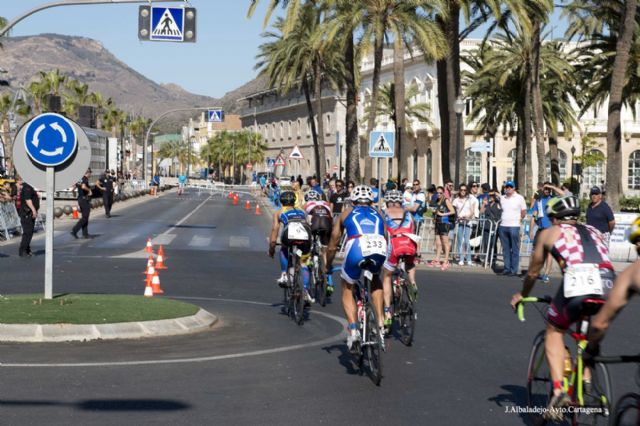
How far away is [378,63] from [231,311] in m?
28.1

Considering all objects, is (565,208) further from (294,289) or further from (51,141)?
(51,141)

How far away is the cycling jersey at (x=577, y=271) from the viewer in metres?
7.01

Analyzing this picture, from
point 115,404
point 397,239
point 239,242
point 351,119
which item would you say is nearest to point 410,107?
point 351,119

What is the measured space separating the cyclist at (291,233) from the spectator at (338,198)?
15.1 metres

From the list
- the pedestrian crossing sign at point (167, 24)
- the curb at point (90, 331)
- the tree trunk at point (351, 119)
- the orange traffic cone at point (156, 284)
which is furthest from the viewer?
the tree trunk at point (351, 119)

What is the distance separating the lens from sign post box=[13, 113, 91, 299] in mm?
13234

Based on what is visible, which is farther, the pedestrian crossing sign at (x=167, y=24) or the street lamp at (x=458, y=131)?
the street lamp at (x=458, y=131)

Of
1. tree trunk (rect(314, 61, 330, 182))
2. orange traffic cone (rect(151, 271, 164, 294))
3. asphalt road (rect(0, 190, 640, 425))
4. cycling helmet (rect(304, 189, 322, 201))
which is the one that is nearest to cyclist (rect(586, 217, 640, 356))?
asphalt road (rect(0, 190, 640, 425))

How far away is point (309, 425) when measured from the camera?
763 centimetres

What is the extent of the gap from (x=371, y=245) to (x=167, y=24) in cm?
1139

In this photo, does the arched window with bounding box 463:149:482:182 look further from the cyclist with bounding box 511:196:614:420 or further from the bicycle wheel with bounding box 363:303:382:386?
the cyclist with bounding box 511:196:614:420

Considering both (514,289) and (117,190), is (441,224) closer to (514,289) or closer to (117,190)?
(514,289)

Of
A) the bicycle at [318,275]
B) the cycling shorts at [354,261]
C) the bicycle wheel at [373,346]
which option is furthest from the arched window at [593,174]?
the bicycle wheel at [373,346]

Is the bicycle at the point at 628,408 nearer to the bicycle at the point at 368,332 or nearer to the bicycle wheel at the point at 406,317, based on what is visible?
the bicycle at the point at 368,332
